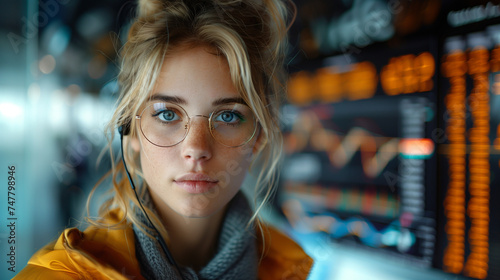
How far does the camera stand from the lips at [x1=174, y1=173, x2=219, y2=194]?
0.50 meters

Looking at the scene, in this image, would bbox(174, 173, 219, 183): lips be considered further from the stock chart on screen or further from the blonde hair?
the stock chart on screen

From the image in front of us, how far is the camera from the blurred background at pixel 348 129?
1.96 feet

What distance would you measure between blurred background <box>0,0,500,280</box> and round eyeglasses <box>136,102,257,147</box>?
136 millimetres

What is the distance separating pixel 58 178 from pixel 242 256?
433 millimetres

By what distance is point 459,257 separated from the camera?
3.00 feet

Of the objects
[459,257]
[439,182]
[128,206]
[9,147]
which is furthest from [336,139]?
[9,147]

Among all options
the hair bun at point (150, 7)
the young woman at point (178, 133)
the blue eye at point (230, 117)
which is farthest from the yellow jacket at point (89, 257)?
the hair bun at point (150, 7)

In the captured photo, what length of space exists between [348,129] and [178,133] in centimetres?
86

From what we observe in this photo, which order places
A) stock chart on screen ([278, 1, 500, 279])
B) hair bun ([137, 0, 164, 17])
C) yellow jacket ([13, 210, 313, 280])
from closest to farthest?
yellow jacket ([13, 210, 313, 280]) → hair bun ([137, 0, 164, 17]) → stock chart on screen ([278, 1, 500, 279])

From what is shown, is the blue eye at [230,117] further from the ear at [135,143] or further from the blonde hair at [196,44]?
the ear at [135,143]

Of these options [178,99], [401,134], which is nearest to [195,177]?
[178,99]

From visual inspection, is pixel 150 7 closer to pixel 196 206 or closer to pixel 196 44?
pixel 196 44

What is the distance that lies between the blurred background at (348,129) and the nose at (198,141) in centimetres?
20

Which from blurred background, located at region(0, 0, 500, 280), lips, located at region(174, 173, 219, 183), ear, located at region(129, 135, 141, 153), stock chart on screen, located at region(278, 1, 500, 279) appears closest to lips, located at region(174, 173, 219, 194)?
lips, located at region(174, 173, 219, 183)
